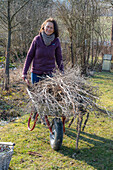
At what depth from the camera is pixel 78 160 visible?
10.2 ft

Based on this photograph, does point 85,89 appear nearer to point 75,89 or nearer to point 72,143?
point 75,89

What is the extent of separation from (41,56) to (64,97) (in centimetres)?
106

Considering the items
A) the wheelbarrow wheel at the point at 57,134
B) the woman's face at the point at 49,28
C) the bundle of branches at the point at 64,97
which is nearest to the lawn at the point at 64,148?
the wheelbarrow wheel at the point at 57,134

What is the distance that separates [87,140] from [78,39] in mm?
Answer: 6487

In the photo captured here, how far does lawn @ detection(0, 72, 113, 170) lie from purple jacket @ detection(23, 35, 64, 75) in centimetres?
121

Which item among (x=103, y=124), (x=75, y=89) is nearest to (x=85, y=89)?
(x=75, y=89)

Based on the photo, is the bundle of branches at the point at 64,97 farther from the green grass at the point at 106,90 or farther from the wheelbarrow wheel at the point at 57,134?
the green grass at the point at 106,90

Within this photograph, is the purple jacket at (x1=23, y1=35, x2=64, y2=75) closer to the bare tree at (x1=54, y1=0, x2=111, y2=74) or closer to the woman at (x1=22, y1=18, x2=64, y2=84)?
the woman at (x1=22, y1=18, x2=64, y2=84)

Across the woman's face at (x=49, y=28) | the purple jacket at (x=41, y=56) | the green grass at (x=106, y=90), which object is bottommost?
the green grass at (x=106, y=90)

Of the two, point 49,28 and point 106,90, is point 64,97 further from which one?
point 106,90

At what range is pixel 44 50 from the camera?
144 inches

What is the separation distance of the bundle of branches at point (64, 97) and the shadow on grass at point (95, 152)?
745 mm

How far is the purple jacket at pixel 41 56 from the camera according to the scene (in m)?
3.65

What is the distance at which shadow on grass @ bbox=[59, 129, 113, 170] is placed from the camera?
10.1 feet
